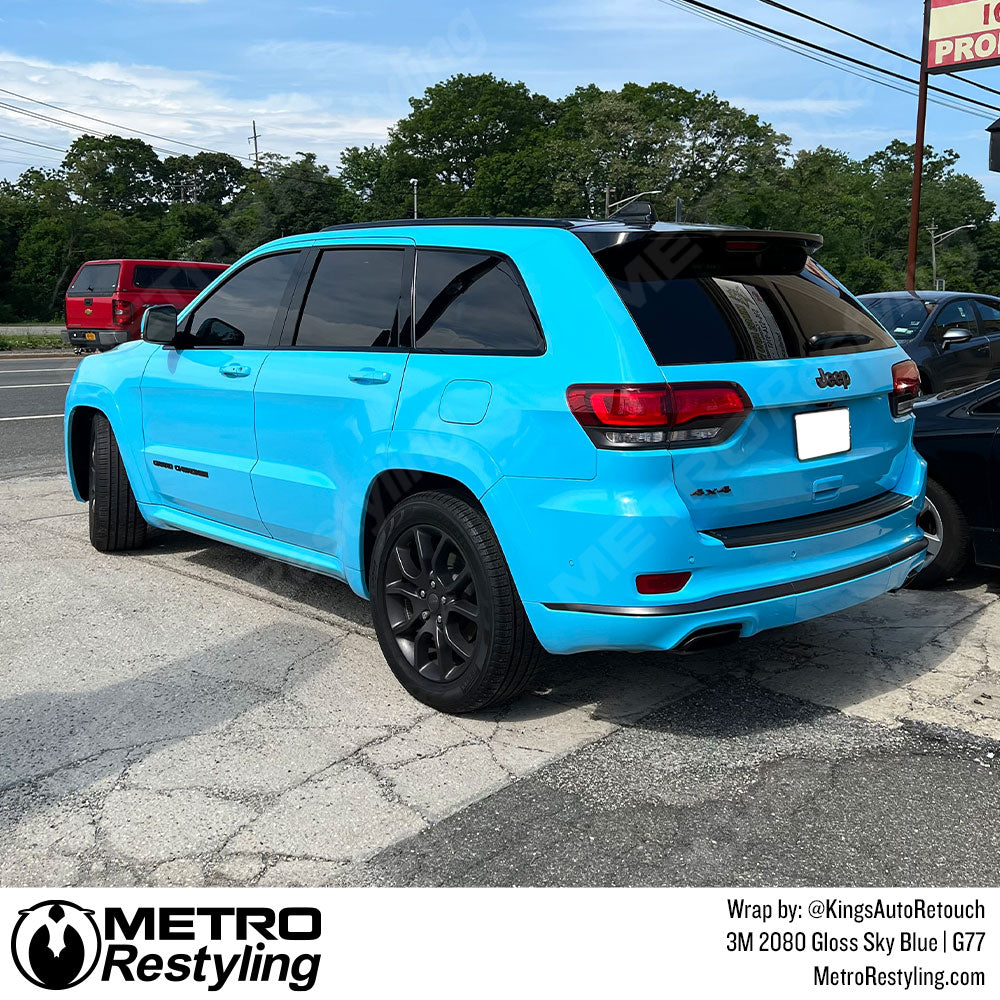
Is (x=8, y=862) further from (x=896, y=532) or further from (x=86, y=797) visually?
(x=896, y=532)

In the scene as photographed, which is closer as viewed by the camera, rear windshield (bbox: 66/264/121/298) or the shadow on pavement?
the shadow on pavement

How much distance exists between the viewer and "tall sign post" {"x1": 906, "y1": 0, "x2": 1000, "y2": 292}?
22.9 meters

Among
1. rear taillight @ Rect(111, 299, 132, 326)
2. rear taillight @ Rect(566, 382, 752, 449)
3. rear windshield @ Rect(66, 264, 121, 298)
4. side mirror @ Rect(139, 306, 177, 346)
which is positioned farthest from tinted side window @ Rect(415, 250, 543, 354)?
rear windshield @ Rect(66, 264, 121, 298)

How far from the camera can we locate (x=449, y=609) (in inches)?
149

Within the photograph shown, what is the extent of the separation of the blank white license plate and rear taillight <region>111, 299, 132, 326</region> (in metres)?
20.7

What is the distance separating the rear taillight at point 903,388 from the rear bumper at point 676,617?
702 millimetres

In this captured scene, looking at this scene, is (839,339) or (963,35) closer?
(839,339)

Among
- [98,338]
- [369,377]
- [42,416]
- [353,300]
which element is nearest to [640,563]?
[369,377]

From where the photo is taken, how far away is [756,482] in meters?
3.44

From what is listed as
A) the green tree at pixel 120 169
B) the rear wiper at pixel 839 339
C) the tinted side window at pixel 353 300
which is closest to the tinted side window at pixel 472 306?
the tinted side window at pixel 353 300

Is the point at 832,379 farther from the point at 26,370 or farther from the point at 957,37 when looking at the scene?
the point at 957,37

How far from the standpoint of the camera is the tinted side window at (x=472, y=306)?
3.66 meters

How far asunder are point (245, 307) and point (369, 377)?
1218 mm
